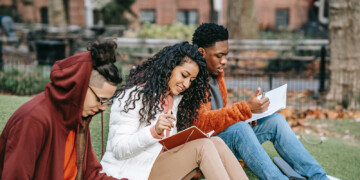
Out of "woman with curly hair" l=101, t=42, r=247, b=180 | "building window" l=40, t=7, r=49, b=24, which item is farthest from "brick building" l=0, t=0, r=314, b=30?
"woman with curly hair" l=101, t=42, r=247, b=180

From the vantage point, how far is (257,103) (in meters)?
3.05

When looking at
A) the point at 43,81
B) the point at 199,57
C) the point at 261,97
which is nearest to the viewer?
the point at 199,57

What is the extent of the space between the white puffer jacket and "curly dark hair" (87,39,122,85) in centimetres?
39

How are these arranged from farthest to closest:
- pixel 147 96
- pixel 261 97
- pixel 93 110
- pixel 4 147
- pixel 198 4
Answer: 1. pixel 198 4
2. pixel 261 97
3. pixel 147 96
4. pixel 93 110
5. pixel 4 147

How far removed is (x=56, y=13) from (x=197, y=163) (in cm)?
1740

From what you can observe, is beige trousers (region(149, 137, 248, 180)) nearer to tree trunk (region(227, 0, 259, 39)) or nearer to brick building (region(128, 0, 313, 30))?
tree trunk (region(227, 0, 259, 39))

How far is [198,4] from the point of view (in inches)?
960

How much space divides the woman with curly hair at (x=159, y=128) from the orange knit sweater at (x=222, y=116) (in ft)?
0.73

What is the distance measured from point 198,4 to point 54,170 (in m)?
23.2

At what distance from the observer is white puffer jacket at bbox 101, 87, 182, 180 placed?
2326 mm

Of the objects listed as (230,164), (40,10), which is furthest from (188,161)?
(40,10)

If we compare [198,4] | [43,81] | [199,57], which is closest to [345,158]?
[199,57]

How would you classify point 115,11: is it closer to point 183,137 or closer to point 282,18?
point 282,18

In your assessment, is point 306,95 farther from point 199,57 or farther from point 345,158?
point 199,57
